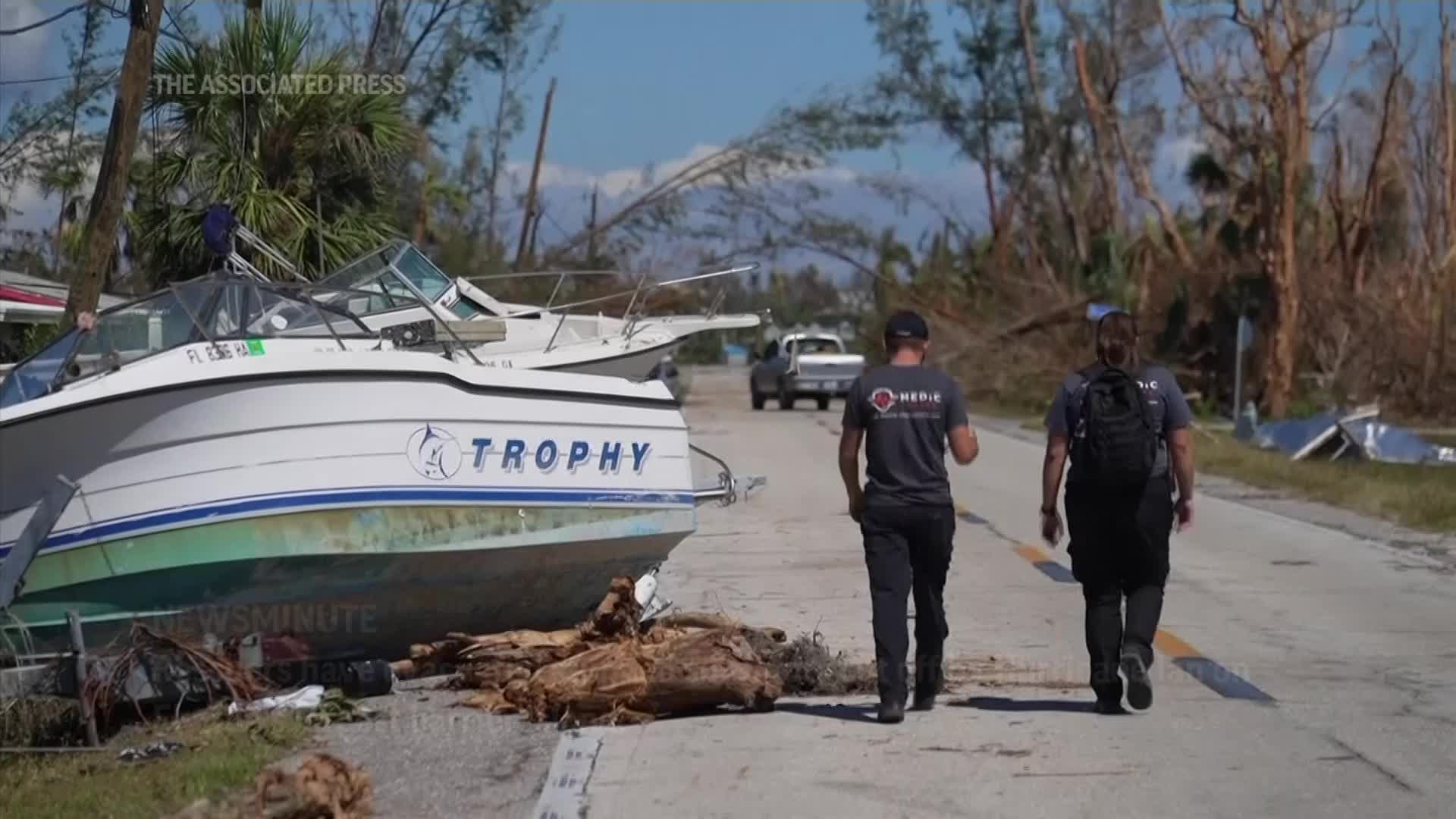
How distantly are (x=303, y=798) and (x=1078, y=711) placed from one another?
367cm

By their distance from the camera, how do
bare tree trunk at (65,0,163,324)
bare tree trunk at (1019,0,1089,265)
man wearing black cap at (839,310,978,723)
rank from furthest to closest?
bare tree trunk at (1019,0,1089,265) → bare tree trunk at (65,0,163,324) → man wearing black cap at (839,310,978,723)

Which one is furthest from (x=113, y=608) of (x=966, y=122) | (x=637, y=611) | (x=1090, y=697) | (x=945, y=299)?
(x=966, y=122)

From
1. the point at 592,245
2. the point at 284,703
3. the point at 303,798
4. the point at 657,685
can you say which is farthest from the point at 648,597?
the point at 592,245

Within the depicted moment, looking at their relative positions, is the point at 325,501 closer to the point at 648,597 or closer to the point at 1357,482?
the point at 648,597

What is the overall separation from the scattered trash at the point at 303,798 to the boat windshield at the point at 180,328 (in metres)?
2.70

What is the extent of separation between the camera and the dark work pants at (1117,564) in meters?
8.55

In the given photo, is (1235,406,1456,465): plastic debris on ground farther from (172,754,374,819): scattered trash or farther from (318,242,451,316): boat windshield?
(172,754,374,819): scattered trash

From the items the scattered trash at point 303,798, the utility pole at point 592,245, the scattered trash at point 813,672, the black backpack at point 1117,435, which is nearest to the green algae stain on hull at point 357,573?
the scattered trash at point 813,672

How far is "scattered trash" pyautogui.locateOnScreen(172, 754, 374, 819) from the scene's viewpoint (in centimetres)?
684

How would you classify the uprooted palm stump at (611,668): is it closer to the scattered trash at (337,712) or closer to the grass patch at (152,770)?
the scattered trash at (337,712)

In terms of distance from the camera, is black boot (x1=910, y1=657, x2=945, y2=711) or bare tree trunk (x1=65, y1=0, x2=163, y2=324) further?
bare tree trunk (x1=65, y1=0, x2=163, y2=324)

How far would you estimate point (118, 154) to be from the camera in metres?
12.6

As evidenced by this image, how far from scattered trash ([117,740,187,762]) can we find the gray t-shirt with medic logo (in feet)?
10.4

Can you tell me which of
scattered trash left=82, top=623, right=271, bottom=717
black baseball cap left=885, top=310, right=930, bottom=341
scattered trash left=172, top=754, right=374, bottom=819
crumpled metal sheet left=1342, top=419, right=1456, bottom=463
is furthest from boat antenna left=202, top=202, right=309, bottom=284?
crumpled metal sheet left=1342, top=419, right=1456, bottom=463
